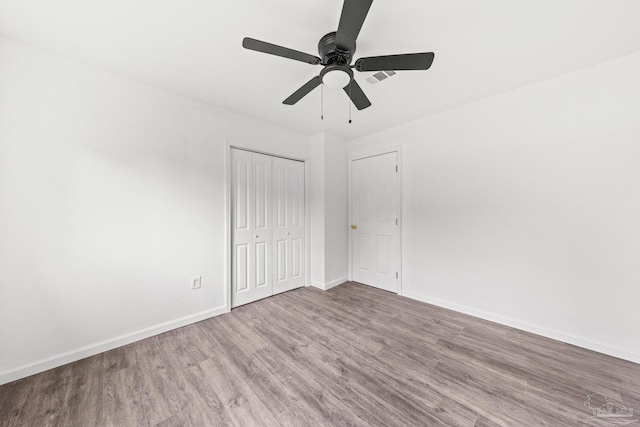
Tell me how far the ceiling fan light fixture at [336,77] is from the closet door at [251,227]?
169 centimetres

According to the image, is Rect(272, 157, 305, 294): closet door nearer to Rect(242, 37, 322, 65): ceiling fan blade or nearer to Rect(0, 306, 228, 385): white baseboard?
Rect(0, 306, 228, 385): white baseboard

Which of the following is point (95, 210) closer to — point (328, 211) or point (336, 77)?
point (336, 77)

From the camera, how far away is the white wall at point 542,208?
1.81 m

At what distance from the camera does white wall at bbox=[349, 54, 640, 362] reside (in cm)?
181

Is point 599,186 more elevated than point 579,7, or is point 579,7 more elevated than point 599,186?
point 579,7

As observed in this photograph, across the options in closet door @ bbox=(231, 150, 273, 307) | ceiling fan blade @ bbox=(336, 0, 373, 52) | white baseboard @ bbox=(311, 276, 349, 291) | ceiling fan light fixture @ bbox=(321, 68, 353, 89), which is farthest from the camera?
white baseboard @ bbox=(311, 276, 349, 291)

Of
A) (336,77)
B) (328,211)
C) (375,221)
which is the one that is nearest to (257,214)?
(328,211)

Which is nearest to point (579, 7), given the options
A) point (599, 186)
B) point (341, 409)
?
point (599, 186)

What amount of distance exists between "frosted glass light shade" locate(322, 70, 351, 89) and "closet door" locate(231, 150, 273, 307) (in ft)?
5.56

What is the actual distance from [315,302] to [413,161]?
230cm

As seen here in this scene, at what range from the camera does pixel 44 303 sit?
170cm

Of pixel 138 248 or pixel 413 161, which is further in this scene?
pixel 413 161

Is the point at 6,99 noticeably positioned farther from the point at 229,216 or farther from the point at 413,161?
the point at 413,161

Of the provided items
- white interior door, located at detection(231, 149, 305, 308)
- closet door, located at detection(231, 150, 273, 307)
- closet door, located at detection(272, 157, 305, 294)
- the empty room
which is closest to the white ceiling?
the empty room
